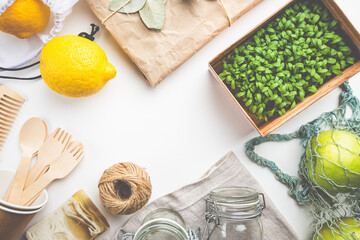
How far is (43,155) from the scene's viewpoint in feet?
2.81

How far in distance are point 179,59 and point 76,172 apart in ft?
1.37

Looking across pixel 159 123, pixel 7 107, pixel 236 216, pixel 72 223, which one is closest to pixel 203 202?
pixel 236 216

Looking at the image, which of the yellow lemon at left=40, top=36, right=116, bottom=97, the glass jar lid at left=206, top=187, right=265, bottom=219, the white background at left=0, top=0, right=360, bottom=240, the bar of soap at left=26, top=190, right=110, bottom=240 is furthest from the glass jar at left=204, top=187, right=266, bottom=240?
the yellow lemon at left=40, top=36, right=116, bottom=97

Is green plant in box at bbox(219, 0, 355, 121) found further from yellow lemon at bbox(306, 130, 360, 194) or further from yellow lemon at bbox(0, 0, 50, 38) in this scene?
yellow lemon at bbox(0, 0, 50, 38)

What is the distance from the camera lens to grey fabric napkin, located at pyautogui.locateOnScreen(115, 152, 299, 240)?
0.87 m

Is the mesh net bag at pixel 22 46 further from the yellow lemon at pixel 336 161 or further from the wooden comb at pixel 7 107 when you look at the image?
the yellow lemon at pixel 336 161

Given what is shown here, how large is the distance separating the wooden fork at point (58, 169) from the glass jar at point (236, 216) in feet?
Answer: 1.26

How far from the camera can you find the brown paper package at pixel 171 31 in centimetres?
82

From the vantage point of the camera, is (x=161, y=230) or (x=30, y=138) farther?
(x=30, y=138)

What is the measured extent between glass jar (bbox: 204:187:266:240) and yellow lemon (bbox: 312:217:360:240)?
19 cm

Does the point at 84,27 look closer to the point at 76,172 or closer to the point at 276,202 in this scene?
the point at 76,172

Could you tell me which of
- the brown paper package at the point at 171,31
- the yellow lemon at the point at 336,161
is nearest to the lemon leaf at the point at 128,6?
the brown paper package at the point at 171,31

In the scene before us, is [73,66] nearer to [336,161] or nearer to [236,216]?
[236,216]

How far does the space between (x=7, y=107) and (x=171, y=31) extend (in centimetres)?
49
